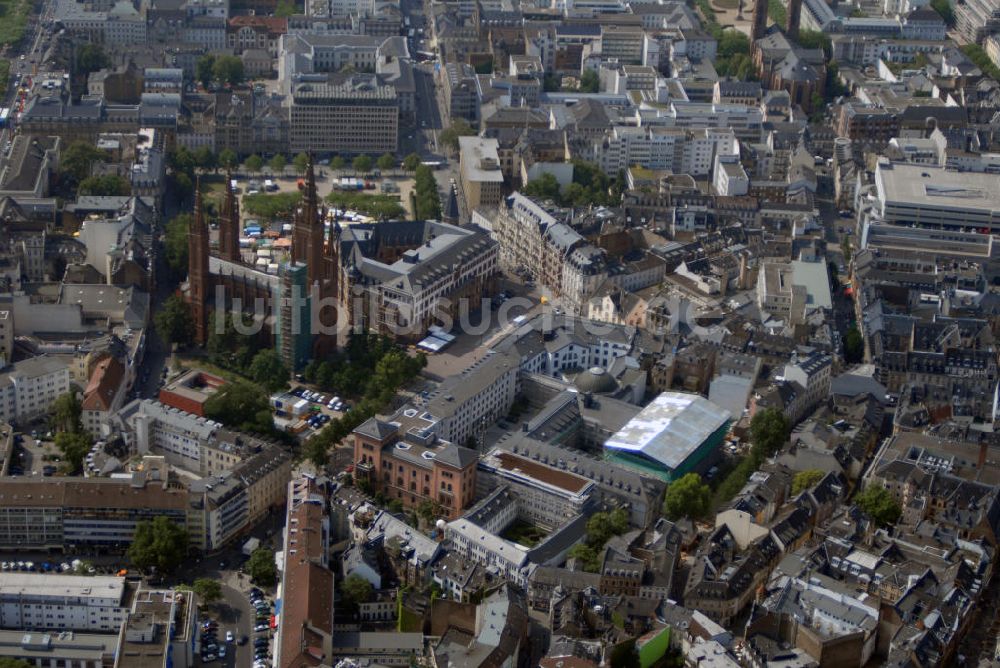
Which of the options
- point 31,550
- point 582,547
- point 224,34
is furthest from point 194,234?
point 224,34

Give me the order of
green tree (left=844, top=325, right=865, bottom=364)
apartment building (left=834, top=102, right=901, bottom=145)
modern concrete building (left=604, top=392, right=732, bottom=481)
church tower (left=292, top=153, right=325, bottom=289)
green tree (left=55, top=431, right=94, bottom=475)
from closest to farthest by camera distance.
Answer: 1. green tree (left=55, top=431, right=94, bottom=475)
2. modern concrete building (left=604, top=392, right=732, bottom=481)
3. church tower (left=292, top=153, right=325, bottom=289)
4. green tree (left=844, top=325, right=865, bottom=364)
5. apartment building (left=834, top=102, right=901, bottom=145)

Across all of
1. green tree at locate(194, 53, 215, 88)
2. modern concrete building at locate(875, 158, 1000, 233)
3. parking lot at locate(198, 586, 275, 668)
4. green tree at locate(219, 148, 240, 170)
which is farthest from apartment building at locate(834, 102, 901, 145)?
parking lot at locate(198, 586, 275, 668)

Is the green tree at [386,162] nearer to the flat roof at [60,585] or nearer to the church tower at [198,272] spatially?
the church tower at [198,272]

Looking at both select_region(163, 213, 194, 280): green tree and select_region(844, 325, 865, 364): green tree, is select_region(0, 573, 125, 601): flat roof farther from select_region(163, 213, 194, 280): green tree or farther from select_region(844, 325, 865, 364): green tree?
select_region(844, 325, 865, 364): green tree

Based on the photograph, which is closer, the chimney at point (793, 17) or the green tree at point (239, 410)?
the green tree at point (239, 410)

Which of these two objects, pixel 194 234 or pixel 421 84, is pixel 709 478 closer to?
pixel 194 234

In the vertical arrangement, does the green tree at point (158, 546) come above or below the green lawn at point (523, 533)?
above

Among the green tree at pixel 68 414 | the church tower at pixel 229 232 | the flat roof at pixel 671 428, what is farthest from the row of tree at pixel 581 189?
the green tree at pixel 68 414
